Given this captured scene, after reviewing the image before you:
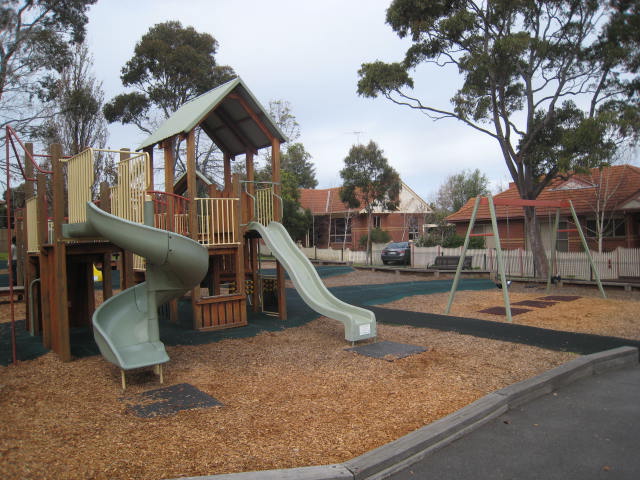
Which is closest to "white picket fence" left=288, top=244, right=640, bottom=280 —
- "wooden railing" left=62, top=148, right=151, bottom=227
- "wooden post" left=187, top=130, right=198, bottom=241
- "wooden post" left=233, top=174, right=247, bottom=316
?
"wooden post" left=233, top=174, right=247, bottom=316

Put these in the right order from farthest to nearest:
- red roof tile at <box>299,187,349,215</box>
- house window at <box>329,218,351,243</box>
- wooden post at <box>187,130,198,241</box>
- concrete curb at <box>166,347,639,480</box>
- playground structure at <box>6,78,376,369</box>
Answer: red roof tile at <box>299,187,349,215</box>
house window at <box>329,218,351,243</box>
wooden post at <box>187,130,198,241</box>
playground structure at <box>6,78,376,369</box>
concrete curb at <box>166,347,639,480</box>

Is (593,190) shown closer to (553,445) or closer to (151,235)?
(553,445)

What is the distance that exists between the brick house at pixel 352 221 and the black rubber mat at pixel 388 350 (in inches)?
1162

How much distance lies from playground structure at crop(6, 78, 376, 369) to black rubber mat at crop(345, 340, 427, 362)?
0.86 ft

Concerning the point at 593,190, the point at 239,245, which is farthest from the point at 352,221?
the point at 239,245

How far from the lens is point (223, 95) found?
32.9ft

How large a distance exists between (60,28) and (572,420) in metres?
25.2

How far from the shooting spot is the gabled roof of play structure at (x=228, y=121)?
32.3 ft

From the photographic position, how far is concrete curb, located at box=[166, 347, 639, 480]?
3447mm

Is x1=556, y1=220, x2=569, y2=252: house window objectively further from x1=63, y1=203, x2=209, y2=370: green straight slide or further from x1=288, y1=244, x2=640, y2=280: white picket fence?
x1=63, y1=203, x2=209, y2=370: green straight slide

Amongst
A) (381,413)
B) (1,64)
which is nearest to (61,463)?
(381,413)

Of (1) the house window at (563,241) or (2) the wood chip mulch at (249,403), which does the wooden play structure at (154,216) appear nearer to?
(2) the wood chip mulch at (249,403)

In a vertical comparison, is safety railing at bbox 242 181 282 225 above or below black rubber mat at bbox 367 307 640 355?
above

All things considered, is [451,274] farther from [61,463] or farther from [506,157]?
[61,463]
